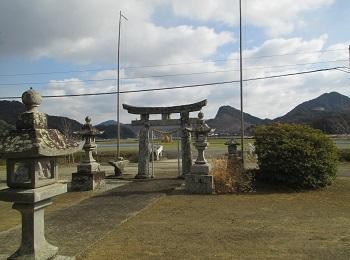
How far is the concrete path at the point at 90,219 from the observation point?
7740 millimetres

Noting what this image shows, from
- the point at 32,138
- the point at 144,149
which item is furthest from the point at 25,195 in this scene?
the point at 144,149

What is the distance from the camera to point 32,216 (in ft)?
18.6

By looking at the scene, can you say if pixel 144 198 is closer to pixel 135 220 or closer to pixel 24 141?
pixel 135 220

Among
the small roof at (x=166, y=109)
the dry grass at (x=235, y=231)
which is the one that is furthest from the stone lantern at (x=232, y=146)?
the dry grass at (x=235, y=231)

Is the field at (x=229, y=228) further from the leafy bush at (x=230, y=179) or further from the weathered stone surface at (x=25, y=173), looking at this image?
the weathered stone surface at (x=25, y=173)

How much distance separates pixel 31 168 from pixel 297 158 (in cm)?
1095

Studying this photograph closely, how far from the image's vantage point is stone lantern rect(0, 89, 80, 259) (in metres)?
5.36

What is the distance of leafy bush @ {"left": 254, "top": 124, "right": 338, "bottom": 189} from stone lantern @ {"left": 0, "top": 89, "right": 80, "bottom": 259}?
10360mm

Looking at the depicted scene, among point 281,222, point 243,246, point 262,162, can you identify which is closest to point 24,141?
point 243,246

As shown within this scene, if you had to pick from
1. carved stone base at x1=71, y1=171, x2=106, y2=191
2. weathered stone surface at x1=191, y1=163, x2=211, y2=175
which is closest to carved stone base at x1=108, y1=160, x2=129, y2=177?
carved stone base at x1=71, y1=171, x2=106, y2=191

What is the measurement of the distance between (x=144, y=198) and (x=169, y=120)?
6.96 metres

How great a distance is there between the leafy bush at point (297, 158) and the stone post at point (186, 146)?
399cm

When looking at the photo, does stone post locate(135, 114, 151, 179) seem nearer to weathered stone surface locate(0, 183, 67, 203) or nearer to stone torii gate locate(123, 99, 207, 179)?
stone torii gate locate(123, 99, 207, 179)

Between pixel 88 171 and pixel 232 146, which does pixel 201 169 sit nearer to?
pixel 88 171
